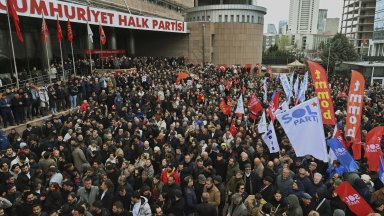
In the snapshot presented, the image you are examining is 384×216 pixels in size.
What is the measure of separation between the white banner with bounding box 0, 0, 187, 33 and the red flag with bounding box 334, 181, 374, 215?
1559 cm

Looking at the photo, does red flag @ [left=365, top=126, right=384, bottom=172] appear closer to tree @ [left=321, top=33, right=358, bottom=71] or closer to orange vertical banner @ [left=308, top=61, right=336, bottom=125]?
orange vertical banner @ [left=308, top=61, right=336, bottom=125]

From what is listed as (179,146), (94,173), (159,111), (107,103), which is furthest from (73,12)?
(94,173)

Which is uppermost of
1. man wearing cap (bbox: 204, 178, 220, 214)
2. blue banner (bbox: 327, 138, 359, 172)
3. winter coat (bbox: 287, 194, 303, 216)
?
blue banner (bbox: 327, 138, 359, 172)

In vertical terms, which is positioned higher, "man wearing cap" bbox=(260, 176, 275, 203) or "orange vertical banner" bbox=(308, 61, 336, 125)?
"orange vertical banner" bbox=(308, 61, 336, 125)

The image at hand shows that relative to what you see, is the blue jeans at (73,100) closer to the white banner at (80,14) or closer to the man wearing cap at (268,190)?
the white banner at (80,14)

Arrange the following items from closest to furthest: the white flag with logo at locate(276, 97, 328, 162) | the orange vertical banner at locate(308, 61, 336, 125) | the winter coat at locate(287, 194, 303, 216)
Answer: the winter coat at locate(287, 194, 303, 216) → the white flag with logo at locate(276, 97, 328, 162) → the orange vertical banner at locate(308, 61, 336, 125)

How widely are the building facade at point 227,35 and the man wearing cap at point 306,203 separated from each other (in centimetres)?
3407

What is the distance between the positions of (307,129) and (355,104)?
2.75 m

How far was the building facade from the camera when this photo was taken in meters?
39.2

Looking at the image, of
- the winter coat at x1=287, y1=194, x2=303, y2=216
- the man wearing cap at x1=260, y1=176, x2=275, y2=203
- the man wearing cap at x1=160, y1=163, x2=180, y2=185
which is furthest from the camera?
the man wearing cap at x1=160, y1=163, x2=180, y2=185

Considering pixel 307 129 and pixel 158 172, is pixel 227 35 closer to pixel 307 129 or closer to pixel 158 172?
pixel 158 172

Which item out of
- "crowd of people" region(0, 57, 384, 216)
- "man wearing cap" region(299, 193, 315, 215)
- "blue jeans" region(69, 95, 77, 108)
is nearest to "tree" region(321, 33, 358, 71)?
"crowd of people" region(0, 57, 384, 216)

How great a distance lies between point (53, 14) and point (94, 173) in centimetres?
1402

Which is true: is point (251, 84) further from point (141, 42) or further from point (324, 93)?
point (141, 42)
